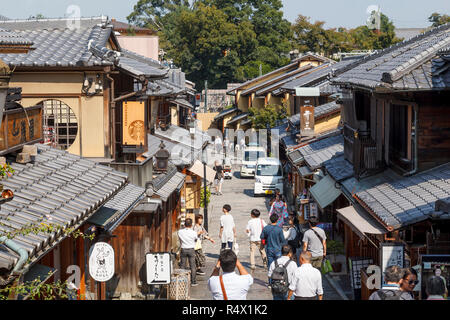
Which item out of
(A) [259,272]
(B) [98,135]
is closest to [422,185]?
(A) [259,272]

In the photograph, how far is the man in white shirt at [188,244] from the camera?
672 inches

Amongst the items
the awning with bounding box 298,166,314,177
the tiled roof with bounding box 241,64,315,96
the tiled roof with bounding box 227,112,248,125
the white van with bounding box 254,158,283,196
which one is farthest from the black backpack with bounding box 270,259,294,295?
the tiled roof with bounding box 227,112,248,125

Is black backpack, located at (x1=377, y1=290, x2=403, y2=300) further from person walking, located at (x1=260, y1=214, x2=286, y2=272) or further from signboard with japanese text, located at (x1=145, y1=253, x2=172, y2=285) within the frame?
person walking, located at (x1=260, y1=214, x2=286, y2=272)

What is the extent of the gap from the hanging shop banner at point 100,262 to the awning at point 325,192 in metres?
8.13

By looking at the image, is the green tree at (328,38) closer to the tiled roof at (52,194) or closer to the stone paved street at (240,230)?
the stone paved street at (240,230)

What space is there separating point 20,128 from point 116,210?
2.76m

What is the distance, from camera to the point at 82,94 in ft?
52.9

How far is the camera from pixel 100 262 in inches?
509

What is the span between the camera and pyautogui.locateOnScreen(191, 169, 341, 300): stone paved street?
1683cm

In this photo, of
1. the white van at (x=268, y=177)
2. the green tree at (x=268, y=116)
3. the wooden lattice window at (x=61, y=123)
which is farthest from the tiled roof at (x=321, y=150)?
the green tree at (x=268, y=116)

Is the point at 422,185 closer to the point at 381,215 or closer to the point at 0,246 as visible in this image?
the point at 381,215

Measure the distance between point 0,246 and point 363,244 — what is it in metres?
11.3

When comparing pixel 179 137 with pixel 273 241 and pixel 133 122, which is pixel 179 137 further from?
pixel 273 241

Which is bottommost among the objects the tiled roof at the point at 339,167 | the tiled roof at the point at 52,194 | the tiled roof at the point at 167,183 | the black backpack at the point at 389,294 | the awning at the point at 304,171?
the awning at the point at 304,171
